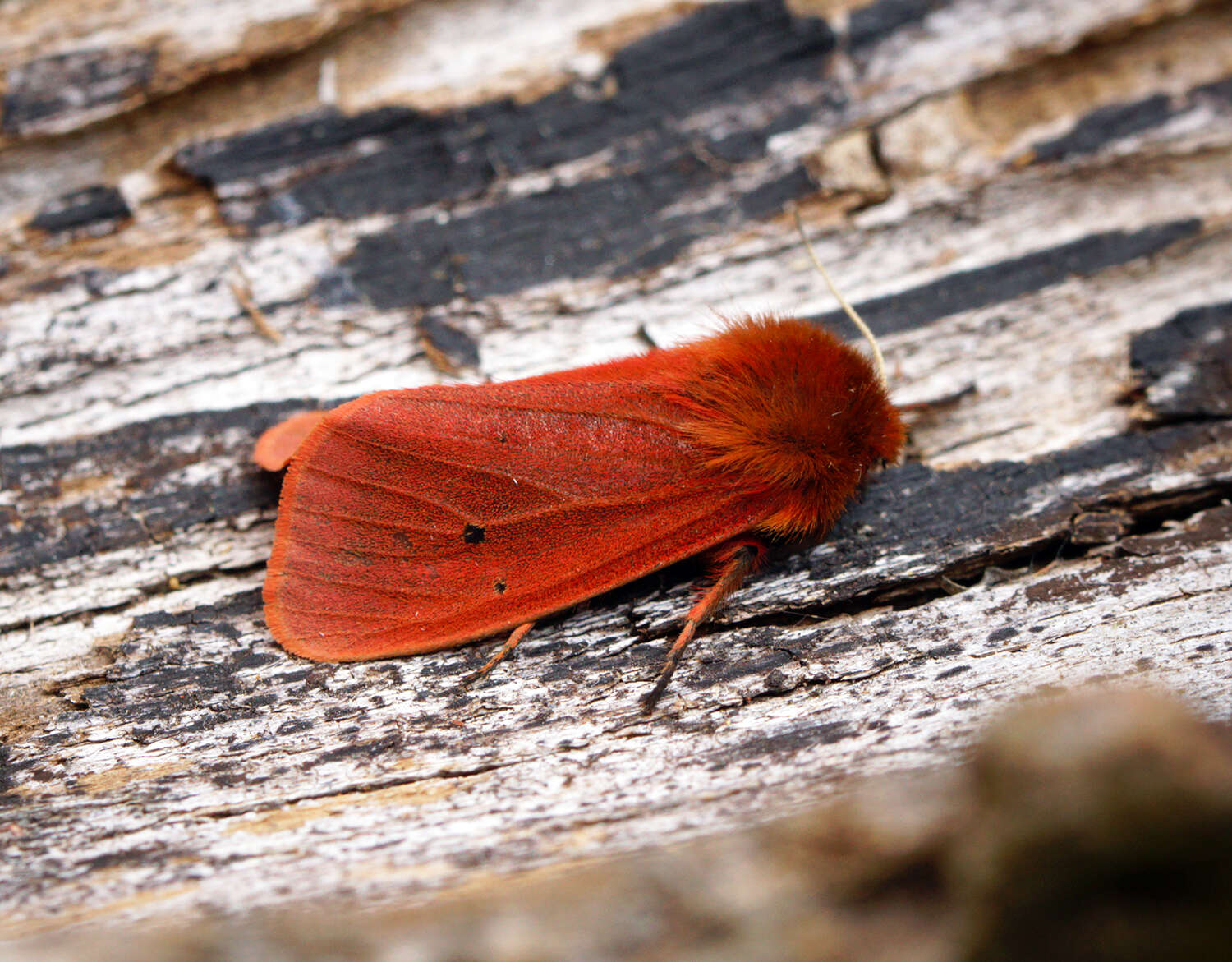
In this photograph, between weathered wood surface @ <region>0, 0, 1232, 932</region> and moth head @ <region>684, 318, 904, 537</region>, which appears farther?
moth head @ <region>684, 318, 904, 537</region>

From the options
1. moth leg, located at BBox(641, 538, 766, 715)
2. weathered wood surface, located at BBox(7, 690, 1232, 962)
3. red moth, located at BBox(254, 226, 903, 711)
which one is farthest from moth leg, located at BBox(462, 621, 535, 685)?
weathered wood surface, located at BBox(7, 690, 1232, 962)

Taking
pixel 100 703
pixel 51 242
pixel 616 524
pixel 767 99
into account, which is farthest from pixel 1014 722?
pixel 51 242

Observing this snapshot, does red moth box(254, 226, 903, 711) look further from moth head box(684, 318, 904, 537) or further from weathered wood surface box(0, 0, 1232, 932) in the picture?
weathered wood surface box(0, 0, 1232, 932)

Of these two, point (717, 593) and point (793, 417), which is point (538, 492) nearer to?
point (717, 593)

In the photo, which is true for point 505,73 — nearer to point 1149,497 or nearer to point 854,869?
point 1149,497

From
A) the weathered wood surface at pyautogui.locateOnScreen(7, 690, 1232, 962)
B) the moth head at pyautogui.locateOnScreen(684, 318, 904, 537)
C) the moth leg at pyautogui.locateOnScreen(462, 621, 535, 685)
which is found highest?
the moth head at pyautogui.locateOnScreen(684, 318, 904, 537)

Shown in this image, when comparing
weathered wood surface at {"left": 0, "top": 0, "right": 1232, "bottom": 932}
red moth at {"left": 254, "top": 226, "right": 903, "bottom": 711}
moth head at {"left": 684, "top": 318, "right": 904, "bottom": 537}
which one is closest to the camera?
weathered wood surface at {"left": 0, "top": 0, "right": 1232, "bottom": 932}

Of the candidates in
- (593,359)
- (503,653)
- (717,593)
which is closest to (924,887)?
(717,593)

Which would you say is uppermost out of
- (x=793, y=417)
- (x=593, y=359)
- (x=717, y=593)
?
(x=593, y=359)

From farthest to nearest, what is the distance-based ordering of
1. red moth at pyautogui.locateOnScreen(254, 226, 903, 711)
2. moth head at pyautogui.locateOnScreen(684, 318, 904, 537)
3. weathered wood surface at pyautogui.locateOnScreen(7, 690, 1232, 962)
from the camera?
1. moth head at pyautogui.locateOnScreen(684, 318, 904, 537)
2. red moth at pyautogui.locateOnScreen(254, 226, 903, 711)
3. weathered wood surface at pyautogui.locateOnScreen(7, 690, 1232, 962)
